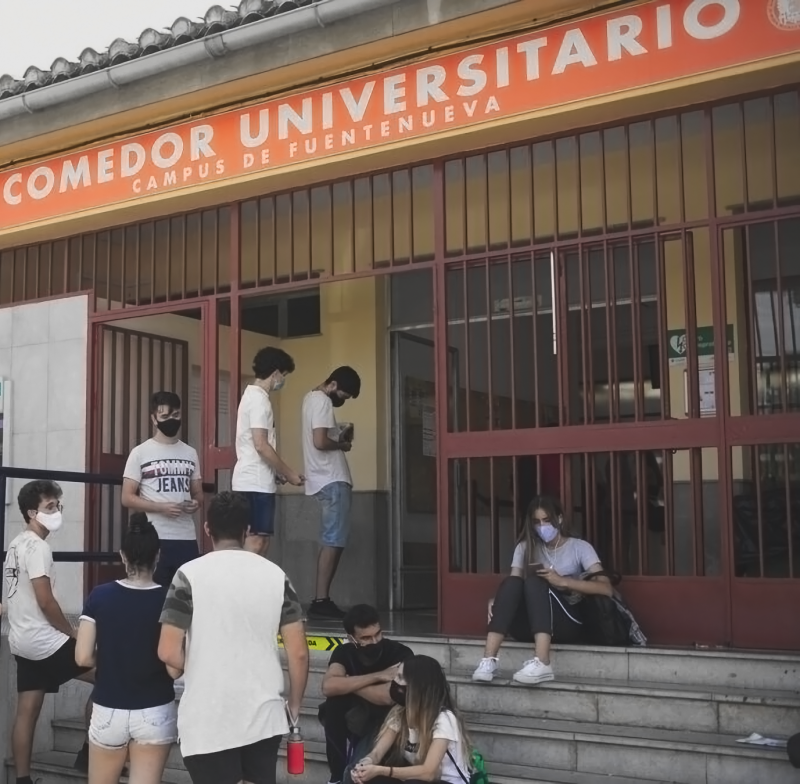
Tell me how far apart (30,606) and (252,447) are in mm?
1769

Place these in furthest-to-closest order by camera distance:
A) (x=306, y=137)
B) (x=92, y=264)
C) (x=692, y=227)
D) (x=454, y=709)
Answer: (x=92, y=264), (x=306, y=137), (x=692, y=227), (x=454, y=709)

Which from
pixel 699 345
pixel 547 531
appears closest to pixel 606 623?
pixel 547 531

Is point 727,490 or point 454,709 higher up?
point 727,490

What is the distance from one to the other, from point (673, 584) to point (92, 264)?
17.2 ft

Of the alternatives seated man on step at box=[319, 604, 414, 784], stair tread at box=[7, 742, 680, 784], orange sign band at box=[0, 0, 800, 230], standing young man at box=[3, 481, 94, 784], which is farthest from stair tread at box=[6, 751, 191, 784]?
orange sign band at box=[0, 0, 800, 230]

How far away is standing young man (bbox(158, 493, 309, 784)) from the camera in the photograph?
165 inches

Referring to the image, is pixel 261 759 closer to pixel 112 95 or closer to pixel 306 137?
pixel 306 137

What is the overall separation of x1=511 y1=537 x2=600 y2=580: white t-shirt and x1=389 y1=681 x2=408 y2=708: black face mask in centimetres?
133

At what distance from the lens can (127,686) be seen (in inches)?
178

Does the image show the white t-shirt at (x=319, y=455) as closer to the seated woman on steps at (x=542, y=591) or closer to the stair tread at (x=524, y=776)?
the seated woman on steps at (x=542, y=591)

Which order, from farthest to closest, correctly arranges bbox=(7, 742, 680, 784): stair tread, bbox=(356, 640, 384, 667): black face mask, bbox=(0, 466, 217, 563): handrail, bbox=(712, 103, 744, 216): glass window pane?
bbox=(0, 466, 217, 563): handrail
bbox=(712, 103, 744, 216): glass window pane
bbox=(356, 640, 384, 667): black face mask
bbox=(7, 742, 680, 784): stair tread

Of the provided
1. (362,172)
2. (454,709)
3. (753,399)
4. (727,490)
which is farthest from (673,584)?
(362,172)

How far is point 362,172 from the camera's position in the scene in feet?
24.5

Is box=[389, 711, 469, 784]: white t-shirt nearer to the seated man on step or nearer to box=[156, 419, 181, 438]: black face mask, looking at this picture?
the seated man on step
